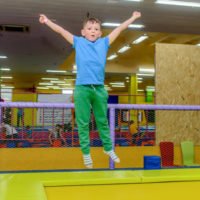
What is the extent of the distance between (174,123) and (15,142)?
3.27 metres

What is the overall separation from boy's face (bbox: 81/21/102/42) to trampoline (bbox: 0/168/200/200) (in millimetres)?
1102

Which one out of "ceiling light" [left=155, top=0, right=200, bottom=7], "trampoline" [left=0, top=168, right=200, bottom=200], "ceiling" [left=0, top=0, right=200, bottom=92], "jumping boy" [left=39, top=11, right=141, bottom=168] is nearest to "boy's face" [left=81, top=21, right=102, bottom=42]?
"jumping boy" [left=39, top=11, right=141, bottom=168]

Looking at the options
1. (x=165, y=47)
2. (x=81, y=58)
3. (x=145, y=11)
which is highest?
(x=145, y=11)

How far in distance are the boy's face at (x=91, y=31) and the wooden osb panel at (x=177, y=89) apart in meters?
4.68

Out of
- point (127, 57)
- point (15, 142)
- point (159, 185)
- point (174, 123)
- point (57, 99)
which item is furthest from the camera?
point (127, 57)

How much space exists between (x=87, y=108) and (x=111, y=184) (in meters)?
0.62

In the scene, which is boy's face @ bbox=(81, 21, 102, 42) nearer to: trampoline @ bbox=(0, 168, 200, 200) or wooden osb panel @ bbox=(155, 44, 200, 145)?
trampoline @ bbox=(0, 168, 200, 200)

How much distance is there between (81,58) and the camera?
2.72 m

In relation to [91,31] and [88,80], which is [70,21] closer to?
[91,31]

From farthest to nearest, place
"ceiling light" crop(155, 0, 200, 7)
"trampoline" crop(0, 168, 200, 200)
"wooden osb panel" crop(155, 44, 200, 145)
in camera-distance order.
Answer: "wooden osb panel" crop(155, 44, 200, 145), "ceiling light" crop(155, 0, 200, 7), "trampoline" crop(0, 168, 200, 200)

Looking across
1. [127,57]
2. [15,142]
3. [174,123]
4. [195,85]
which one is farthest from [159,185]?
[127,57]

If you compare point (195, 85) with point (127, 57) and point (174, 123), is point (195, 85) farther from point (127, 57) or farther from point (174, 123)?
point (127, 57)

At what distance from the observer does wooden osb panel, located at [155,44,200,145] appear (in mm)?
7281

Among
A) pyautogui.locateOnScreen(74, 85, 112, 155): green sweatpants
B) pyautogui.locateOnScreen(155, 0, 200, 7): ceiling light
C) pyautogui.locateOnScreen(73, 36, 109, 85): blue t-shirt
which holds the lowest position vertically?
pyautogui.locateOnScreen(74, 85, 112, 155): green sweatpants
